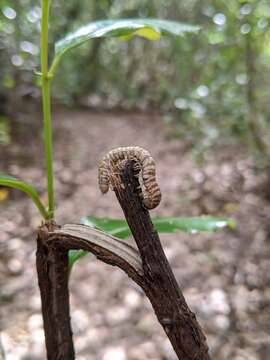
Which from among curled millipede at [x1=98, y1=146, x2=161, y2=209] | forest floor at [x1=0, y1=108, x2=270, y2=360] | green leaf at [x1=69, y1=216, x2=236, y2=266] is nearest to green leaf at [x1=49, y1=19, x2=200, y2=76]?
curled millipede at [x1=98, y1=146, x2=161, y2=209]

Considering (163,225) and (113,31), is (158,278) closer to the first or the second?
(163,225)

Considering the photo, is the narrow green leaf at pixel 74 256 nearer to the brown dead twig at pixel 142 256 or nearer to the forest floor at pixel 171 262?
the brown dead twig at pixel 142 256

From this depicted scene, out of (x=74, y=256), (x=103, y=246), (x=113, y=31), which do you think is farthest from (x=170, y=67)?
(x=103, y=246)

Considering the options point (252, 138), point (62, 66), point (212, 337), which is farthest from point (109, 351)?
point (62, 66)

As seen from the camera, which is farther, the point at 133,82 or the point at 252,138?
the point at 133,82

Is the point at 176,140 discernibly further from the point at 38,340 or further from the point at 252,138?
the point at 38,340
